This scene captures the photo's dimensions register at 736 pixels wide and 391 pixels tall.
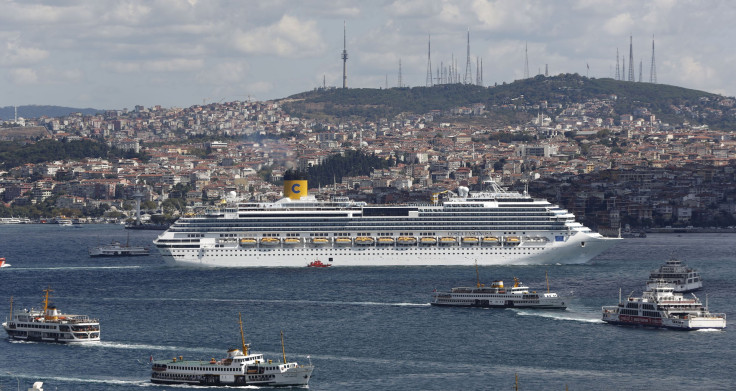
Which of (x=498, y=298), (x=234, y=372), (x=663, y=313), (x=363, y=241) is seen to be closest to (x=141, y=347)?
(x=234, y=372)

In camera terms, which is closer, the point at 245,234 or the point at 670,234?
the point at 245,234

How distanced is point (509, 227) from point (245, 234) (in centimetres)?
1332

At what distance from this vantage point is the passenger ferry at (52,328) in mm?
42497

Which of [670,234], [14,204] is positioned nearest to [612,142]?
[670,234]

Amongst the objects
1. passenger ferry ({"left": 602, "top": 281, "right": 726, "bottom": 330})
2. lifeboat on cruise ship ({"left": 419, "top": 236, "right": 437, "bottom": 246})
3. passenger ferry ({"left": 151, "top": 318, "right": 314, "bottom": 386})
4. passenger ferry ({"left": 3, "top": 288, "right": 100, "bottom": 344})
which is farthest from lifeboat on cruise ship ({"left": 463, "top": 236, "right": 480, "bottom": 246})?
passenger ferry ({"left": 151, "top": 318, "right": 314, "bottom": 386})

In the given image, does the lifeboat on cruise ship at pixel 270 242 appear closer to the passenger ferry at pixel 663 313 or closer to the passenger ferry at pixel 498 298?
the passenger ferry at pixel 498 298

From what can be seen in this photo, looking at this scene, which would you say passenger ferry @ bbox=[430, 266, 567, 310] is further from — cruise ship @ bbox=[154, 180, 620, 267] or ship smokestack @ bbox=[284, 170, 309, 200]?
ship smokestack @ bbox=[284, 170, 309, 200]

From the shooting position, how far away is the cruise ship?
68.4 meters

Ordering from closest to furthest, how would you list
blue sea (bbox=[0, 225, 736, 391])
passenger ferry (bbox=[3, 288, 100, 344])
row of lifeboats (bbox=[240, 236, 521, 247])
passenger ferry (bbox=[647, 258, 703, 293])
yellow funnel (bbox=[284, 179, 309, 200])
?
blue sea (bbox=[0, 225, 736, 391])
passenger ferry (bbox=[3, 288, 100, 344])
passenger ferry (bbox=[647, 258, 703, 293])
row of lifeboats (bbox=[240, 236, 521, 247])
yellow funnel (bbox=[284, 179, 309, 200])

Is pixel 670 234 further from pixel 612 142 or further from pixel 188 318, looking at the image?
pixel 188 318

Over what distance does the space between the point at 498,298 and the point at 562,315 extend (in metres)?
3.27

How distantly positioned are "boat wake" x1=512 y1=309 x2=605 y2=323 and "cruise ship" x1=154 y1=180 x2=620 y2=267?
749 inches

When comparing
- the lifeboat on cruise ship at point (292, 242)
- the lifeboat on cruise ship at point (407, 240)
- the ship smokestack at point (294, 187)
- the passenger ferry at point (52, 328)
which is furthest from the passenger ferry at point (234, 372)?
the ship smokestack at point (294, 187)

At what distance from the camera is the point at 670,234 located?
113 m
